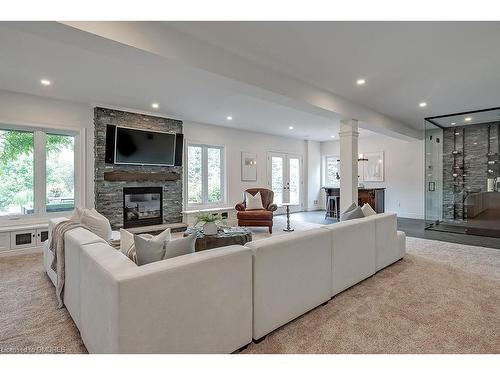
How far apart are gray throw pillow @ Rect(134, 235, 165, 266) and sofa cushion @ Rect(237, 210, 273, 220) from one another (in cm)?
439

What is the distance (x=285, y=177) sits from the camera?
9117 mm

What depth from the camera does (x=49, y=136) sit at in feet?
16.0

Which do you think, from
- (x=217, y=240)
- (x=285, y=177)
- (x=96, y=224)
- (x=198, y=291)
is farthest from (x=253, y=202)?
(x=198, y=291)

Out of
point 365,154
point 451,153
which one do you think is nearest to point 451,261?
point 451,153

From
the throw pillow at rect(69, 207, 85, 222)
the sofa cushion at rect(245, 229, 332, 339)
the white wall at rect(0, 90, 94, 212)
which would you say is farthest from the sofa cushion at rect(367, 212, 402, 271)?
the white wall at rect(0, 90, 94, 212)

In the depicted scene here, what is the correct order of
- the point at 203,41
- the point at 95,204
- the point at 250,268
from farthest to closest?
1. the point at 95,204
2. the point at 203,41
3. the point at 250,268

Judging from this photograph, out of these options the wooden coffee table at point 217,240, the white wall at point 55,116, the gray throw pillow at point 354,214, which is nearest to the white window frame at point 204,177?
the white wall at point 55,116

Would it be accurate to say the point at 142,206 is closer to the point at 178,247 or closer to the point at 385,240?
the point at 178,247

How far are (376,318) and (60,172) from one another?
542cm

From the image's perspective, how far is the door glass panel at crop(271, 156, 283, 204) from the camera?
876cm

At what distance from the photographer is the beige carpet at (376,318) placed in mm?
1899

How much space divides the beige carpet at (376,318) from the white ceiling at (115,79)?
2.29 m
